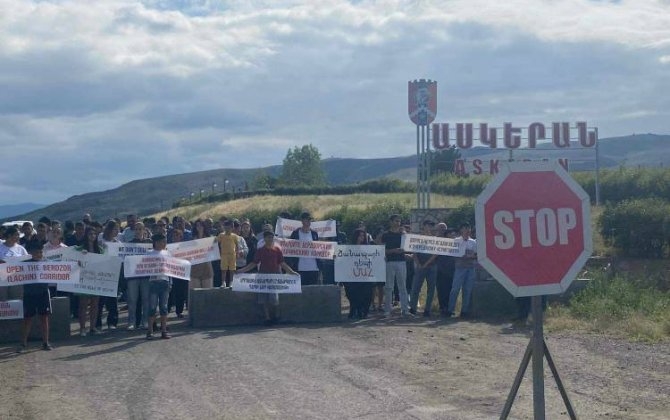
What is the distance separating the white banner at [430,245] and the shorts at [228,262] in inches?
137

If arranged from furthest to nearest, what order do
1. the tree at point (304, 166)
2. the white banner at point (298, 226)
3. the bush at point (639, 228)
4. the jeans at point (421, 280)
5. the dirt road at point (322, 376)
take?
1. the tree at point (304, 166)
2. the bush at point (639, 228)
3. the white banner at point (298, 226)
4. the jeans at point (421, 280)
5. the dirt road at point (322, 376)

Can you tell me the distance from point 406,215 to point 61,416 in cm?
2605

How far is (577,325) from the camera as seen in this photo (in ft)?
54.8

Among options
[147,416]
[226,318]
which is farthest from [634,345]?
[147,416]

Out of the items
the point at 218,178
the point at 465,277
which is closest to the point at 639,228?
the point at 465,277

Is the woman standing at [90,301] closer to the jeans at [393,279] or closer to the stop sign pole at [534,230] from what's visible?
the jeans at [393,279]

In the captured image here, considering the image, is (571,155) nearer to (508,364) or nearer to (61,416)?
(508,364)

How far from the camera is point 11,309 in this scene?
15.7 metres

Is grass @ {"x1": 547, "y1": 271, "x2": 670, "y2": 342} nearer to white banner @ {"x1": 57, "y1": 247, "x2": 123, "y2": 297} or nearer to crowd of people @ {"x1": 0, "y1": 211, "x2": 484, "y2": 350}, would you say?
crowd of people @ {"x1": 0, "y1": 211, "x2": 484, "y2": 350}

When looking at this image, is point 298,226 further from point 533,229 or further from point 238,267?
point 533,229

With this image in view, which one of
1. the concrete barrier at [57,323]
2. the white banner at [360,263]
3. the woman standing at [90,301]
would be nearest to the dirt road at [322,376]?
the concrete barrier at [57,323]

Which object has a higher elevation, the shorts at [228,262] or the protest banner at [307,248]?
the protest banner at [307,248]

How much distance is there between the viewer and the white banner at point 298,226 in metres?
21.9

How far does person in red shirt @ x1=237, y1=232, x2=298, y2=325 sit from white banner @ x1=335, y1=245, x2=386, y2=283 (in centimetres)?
152
